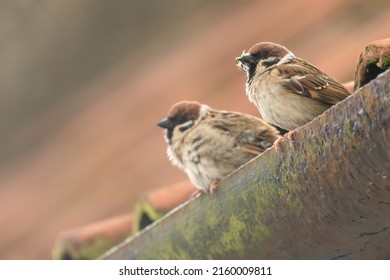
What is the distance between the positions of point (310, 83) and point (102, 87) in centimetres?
217

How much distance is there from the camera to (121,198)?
12.0 ft

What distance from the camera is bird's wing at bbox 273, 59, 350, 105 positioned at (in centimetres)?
201

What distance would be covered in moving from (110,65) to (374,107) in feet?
9.34

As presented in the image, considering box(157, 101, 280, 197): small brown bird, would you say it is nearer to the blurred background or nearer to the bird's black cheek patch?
the bird's black cheek patch

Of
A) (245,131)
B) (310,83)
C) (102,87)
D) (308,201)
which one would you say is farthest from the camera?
(102,87)

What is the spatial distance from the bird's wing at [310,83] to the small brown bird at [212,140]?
0.27 meters

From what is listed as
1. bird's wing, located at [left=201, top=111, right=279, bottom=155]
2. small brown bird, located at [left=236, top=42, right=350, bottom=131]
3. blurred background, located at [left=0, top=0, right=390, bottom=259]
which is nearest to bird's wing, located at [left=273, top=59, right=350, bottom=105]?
small brown bird, located at [left=236, top=42, right=350, bottom=131]

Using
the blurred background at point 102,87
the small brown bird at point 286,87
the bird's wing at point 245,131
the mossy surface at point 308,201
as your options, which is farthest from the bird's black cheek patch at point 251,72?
the blurred background at point 102,87

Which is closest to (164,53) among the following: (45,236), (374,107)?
(45,236)

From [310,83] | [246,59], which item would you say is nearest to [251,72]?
[246,59]

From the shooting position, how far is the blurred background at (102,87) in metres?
3.58

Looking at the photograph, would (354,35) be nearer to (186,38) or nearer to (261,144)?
(261,144)

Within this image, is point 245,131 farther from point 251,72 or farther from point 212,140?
point 251,72

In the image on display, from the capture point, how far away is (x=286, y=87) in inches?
85.4
